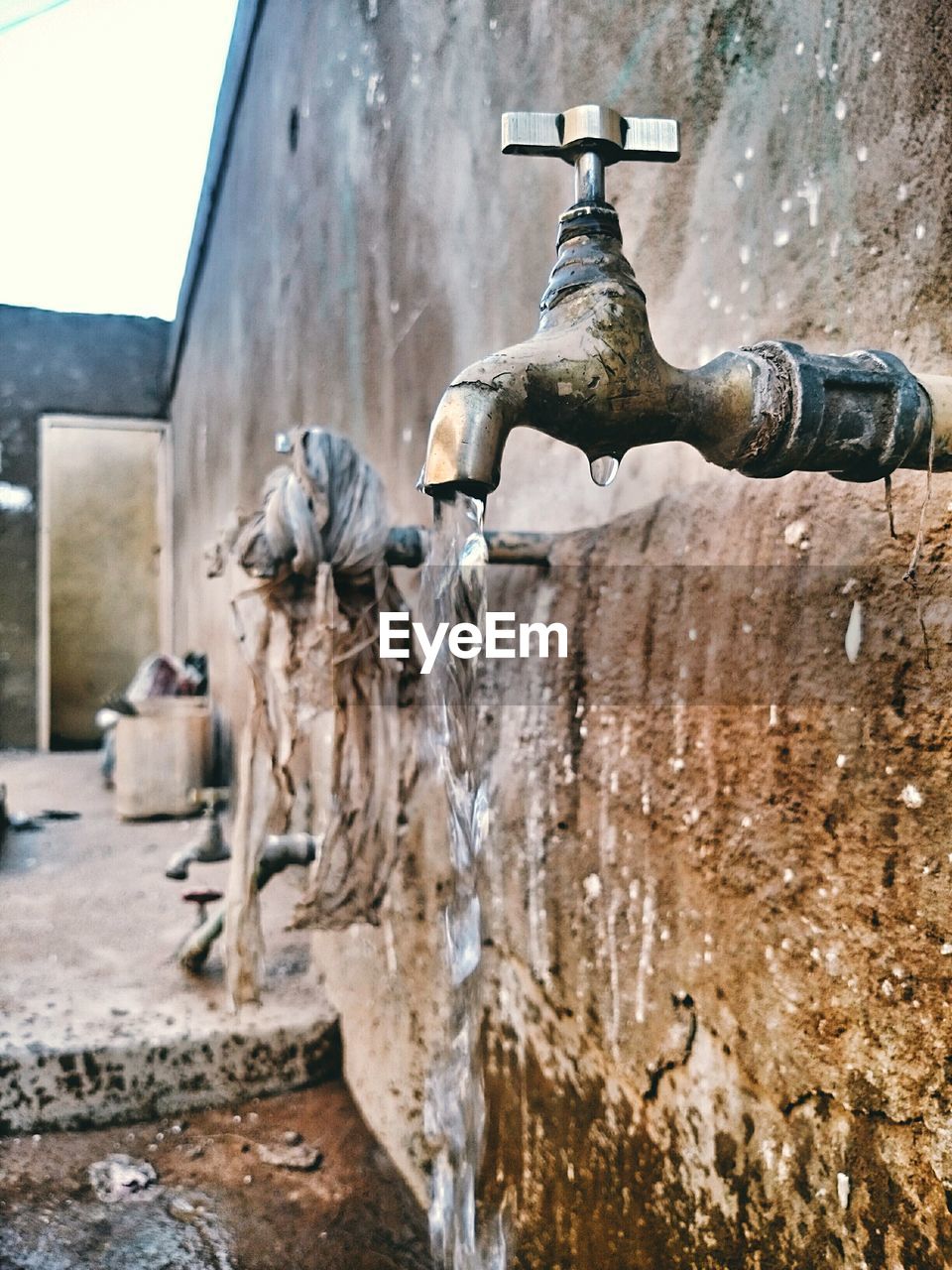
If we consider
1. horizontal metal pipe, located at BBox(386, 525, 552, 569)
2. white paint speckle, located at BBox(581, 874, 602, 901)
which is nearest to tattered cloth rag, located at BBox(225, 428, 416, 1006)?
horizontal metal pipe, located at BBox(386, 525, 552, 569)

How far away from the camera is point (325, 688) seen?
1444 mm

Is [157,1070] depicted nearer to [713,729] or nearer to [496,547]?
[496,547]

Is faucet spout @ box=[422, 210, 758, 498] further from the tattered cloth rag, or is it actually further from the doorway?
the doorway

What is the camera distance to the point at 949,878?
625 millimetres

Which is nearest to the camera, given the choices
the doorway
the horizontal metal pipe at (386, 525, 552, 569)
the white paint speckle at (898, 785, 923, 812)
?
the white paint speckle at (898, 785, 923, 812)

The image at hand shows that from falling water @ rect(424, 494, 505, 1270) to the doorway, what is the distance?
6776mm

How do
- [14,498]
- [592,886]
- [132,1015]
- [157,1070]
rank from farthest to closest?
[14,498] → [132,1015] → [157,1070] → [592,886]

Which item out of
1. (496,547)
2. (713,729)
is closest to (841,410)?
(713,729)

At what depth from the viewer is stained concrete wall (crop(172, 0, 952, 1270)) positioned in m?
0.67

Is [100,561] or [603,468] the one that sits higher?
[100,561]

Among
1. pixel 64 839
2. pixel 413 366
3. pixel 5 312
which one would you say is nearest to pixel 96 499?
pixel 5 312

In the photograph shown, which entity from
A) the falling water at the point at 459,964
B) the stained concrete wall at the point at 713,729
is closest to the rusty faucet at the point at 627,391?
the stained concrete wall at the point at 713,729

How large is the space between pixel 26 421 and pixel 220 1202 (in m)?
7.10

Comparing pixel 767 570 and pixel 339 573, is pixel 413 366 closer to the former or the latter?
pixel 339 573
